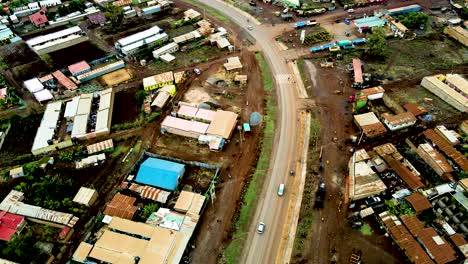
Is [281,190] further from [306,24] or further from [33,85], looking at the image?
[33,85]

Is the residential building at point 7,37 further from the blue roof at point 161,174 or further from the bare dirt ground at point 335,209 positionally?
the bare dirt ground at point 335,209

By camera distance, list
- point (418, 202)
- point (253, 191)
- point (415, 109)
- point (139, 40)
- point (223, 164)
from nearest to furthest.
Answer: point (418, 202), point (253, 191), point (223, 164), point (415, 109), point (139, 40)

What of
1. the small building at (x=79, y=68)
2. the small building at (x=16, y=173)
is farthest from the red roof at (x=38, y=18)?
the small building at (x=16, y=173)

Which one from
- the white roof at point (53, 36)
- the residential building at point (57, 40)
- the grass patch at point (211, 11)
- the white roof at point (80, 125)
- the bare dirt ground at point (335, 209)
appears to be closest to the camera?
the bare dirt ground at point (335, 209)

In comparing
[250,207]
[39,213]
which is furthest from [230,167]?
[39,213]

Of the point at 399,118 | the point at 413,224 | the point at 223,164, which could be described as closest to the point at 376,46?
the point at 399,118

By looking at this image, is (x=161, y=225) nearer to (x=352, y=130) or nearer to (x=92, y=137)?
(x=92, y=137)
